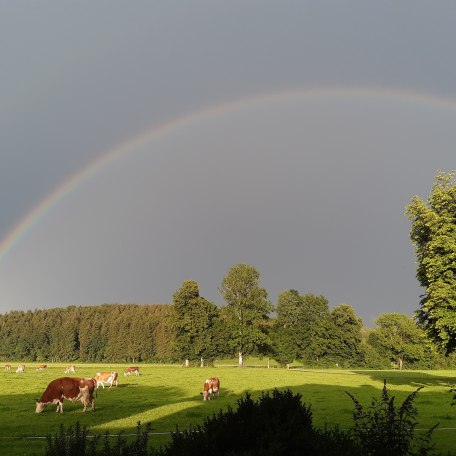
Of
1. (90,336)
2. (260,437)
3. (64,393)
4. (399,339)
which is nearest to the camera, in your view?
(260,437)

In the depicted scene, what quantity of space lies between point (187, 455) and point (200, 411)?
68.1 ft

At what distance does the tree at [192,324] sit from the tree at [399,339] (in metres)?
48.3

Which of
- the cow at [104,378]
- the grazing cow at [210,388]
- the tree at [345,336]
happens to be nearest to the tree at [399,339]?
the tree at [345,336]

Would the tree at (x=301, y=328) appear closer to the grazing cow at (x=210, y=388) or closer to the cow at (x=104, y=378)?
the cow at (x=104, y=378)

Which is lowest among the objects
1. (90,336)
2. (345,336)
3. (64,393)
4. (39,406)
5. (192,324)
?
(39,406)

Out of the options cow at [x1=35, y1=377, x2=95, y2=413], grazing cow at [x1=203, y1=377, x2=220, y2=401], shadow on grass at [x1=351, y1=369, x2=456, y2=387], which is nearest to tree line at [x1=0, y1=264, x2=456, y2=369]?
shadow on grass at [x1=351, y1=369, x2=456, y2=387]

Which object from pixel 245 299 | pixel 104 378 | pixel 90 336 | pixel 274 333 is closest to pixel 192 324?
pixel 245 299

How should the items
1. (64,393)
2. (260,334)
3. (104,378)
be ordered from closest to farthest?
(64,393)
(104,378)
(260,334)

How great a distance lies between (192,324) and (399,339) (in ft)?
185

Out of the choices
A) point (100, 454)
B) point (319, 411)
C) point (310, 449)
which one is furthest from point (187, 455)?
point (319, 411)

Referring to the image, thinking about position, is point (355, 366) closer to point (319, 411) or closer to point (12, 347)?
point (319, 411)

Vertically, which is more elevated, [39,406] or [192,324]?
[192,324]

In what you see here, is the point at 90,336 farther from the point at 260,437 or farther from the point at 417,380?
the point at 260,437

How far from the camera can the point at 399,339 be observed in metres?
109
